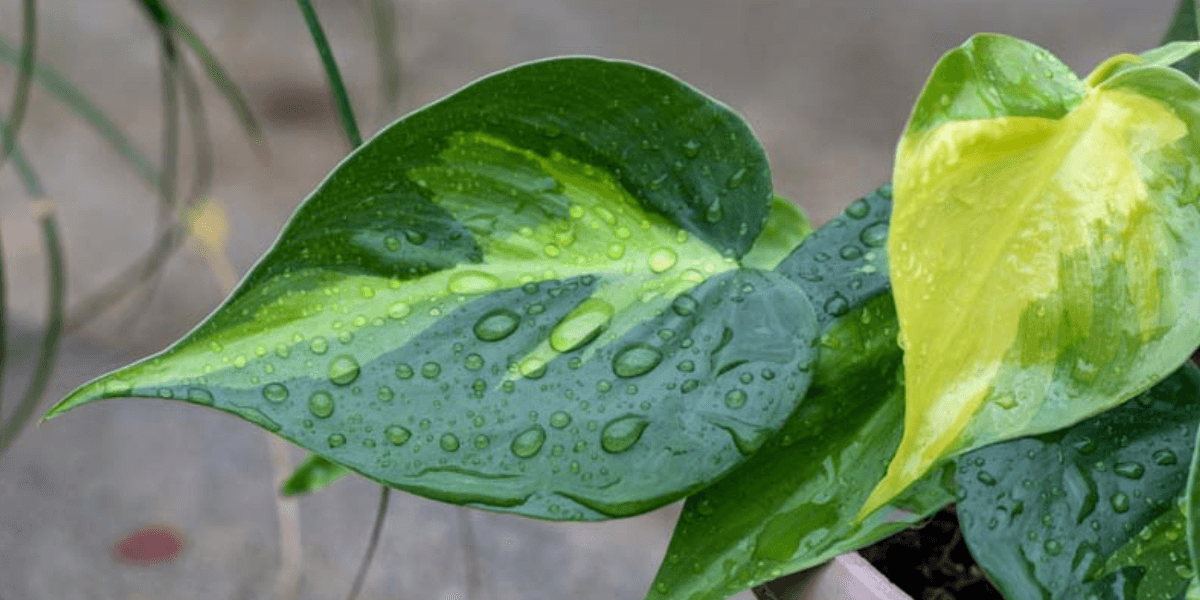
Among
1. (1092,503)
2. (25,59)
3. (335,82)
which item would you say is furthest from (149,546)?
(1092,503)

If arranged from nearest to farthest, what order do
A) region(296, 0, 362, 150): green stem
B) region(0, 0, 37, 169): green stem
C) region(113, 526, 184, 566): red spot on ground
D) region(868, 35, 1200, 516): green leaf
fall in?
1. region(868, 35, 1200, 516): green leaf
2. region(296, 0, 362, 150): green stem
3. region(0, 0, 37, 169): green stem
4. region(113, 526, 184, 566): red spot on ground

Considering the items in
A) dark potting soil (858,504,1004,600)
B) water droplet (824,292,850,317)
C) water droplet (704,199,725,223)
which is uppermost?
water droplet (704,199,725,223)

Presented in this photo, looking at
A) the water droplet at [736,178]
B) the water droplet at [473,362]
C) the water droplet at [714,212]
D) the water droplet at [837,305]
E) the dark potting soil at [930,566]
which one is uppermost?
the water droplet at [736,178]

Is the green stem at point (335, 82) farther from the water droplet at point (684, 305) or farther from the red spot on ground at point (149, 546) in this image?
the red spot on ground at point (149, 546)

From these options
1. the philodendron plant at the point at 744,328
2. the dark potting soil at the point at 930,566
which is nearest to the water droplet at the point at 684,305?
the philodendron plant at the point at 744,328

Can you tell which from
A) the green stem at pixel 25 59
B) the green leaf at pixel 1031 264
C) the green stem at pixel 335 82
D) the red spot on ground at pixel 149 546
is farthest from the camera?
the red spot on ground at pixel 149 546

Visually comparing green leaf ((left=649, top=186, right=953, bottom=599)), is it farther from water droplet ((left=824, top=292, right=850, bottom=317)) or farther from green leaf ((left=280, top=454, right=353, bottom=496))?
green leaf ((left=280, top=454, right=353, bottom=496))

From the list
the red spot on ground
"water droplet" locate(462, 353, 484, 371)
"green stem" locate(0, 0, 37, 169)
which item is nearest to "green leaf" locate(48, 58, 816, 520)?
"water droplet" locate(462, 353, 484, 371)
